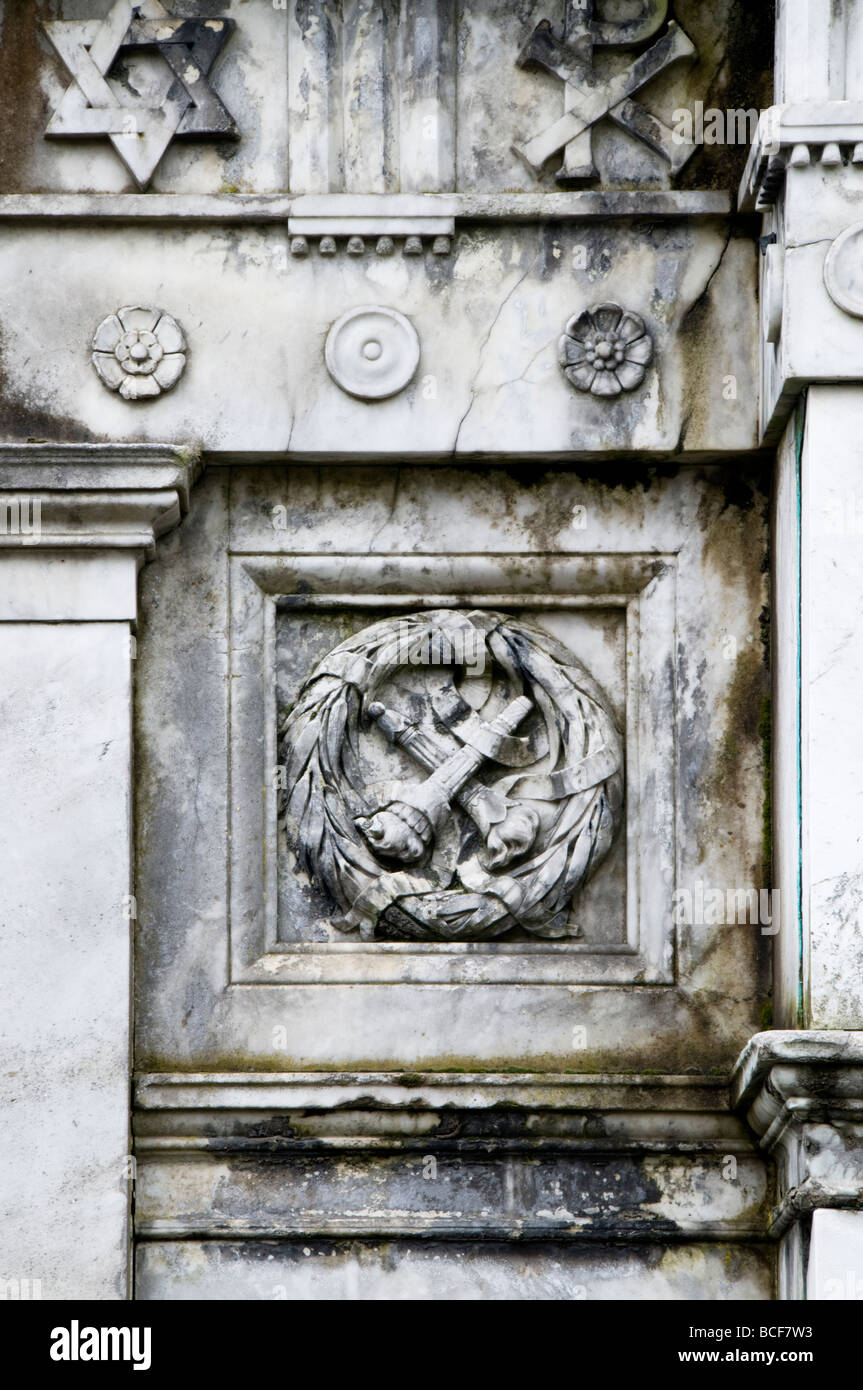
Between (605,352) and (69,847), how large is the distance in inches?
90.0

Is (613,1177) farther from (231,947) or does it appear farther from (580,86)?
(580,86)

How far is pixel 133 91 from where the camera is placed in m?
7.44

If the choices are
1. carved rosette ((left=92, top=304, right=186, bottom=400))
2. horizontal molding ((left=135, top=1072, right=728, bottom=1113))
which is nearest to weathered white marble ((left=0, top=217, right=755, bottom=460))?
carved rosette ((left=92, top=304, right=186, bottom=400))

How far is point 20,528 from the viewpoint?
7227 millimetres

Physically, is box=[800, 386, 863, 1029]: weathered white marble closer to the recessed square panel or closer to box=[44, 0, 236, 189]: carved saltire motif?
the recessed square panel

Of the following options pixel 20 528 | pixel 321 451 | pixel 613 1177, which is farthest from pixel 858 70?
pixel 613 1177

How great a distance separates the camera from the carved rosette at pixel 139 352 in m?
7.36

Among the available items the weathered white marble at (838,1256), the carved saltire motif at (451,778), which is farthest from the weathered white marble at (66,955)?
the weathered white marble at (838,1256)

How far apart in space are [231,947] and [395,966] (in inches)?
20.6

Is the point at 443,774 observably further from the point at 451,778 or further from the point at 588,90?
the point at 588,90

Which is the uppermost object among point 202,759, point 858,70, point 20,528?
point 858,70

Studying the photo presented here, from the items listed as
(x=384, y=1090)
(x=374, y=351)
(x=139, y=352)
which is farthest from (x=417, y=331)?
(x=384, y=1090)

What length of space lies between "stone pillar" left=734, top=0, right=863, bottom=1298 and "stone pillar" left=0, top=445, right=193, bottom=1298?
1.92 metres

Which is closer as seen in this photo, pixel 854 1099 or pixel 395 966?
pixel 854 1099
